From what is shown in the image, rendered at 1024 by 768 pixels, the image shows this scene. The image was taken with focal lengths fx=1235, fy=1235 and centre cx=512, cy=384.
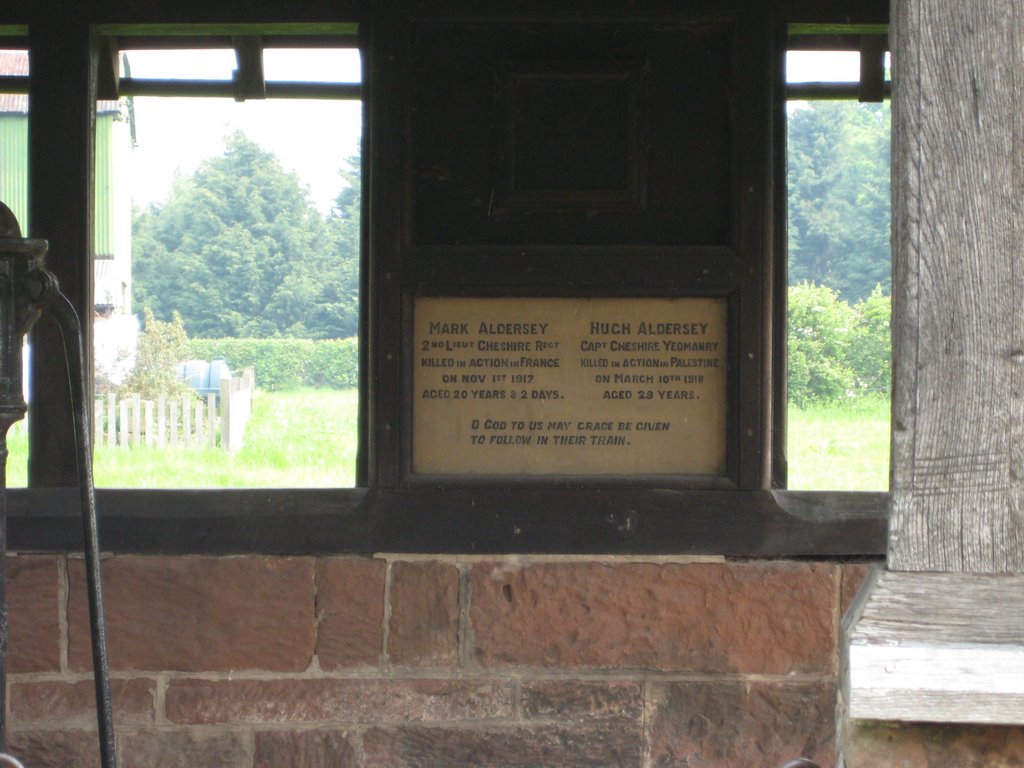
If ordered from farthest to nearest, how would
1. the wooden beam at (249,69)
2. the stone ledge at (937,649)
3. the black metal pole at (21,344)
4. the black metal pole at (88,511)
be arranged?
1. the wooden beam at (249,69)
2. the black metal pole at (88,511)
3. the black metal pole at (21,344)
4. the stone ledge at (937,649)

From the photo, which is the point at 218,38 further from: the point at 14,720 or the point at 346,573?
the point at 14,720

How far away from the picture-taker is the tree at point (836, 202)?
3.08 metres

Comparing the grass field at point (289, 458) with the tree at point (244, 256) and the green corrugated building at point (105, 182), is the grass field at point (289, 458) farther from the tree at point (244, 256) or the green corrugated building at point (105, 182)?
the green corrugated building at point (105, 182)

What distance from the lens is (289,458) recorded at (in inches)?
121

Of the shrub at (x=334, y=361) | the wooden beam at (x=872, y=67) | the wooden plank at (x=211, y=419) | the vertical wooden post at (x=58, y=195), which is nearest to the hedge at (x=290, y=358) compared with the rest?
the shrub at (x=334, y=361)

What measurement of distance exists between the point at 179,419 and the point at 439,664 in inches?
34.9

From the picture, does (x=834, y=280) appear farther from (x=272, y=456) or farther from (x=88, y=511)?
(x=88, y=511)

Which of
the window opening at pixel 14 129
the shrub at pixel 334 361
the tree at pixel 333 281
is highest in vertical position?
the window opening at pixel 14 129

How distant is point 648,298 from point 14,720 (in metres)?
1.86

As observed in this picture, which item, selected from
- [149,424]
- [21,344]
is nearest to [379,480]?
[149,424]

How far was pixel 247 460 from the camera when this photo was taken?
3.06 metres

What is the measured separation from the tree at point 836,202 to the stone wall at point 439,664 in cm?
76

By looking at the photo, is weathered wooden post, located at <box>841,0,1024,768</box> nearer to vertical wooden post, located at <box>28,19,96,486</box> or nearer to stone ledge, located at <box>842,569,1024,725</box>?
stone ledge, located at <box>842,569,1024,725</box>

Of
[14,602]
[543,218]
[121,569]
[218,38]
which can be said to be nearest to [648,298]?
[543,218]
